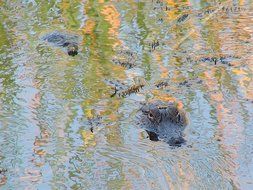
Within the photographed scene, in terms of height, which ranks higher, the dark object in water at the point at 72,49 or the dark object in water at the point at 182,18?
the dark object in water at the point at 72,49

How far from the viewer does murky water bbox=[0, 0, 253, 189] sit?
7586 millimetres

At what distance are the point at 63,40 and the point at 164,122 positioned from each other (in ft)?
16.5

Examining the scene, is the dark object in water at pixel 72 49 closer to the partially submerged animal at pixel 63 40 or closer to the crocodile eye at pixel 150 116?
the partially submerged animal at pixel 63 40

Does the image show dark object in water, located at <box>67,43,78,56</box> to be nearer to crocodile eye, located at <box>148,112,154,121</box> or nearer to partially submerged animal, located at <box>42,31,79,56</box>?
partially submerged animal, located at <box>42,31,79,56</box>

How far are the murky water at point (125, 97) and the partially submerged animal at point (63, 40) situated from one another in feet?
0.55

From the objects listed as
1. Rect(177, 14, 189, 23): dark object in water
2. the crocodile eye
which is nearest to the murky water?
Rect(177, 14, 189, 23): dark object in water

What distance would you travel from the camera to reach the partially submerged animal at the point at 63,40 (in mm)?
12423

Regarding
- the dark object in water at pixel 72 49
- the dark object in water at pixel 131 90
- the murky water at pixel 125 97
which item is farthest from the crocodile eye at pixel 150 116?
the dark object in water at pixel 72 49

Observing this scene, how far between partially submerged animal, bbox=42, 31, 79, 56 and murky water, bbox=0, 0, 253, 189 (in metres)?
0.17

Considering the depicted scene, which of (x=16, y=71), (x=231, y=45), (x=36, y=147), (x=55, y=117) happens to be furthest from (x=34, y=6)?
(x=36, y=147)

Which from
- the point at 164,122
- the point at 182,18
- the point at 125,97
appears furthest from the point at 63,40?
the point at 164,122

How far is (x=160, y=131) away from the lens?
27.5 feet

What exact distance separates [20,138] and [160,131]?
6.31ft

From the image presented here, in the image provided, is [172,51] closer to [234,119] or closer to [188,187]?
[234,119]
